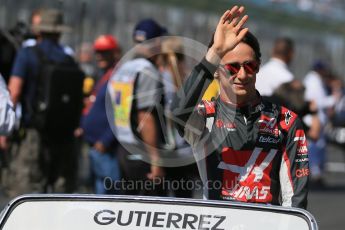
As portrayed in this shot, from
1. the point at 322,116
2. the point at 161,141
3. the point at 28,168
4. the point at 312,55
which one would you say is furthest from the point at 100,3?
the point at 312,55

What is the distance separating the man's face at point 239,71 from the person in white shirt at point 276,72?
233 inches

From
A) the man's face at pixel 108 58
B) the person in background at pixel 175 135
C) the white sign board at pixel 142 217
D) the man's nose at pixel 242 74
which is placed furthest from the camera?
the man's face at pixel 108 58

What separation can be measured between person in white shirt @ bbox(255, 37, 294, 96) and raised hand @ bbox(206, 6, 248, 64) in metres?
6.14

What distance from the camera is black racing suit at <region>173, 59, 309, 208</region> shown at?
5383mm

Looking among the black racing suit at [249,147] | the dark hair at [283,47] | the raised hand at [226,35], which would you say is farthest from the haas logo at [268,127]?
the dark hair at [283,47]

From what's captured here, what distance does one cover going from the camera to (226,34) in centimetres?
517

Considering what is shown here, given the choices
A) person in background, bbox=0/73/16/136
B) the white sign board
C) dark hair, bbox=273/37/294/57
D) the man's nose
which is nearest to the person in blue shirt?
dark hair, bbox=273/37/294/57

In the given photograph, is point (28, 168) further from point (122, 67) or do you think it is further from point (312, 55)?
point (312, 55)

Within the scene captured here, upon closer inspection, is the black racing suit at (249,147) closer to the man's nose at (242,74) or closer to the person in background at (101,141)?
the man's nose at (242,74)

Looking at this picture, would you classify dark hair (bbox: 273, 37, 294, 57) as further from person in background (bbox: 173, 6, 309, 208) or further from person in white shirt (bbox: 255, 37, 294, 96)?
person in background (bbox: 173, 6, 309, 208)

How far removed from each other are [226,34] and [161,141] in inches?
160

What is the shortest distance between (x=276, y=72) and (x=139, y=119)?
3206 millimetres

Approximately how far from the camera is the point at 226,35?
516 cm

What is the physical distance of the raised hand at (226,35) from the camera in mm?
5125
